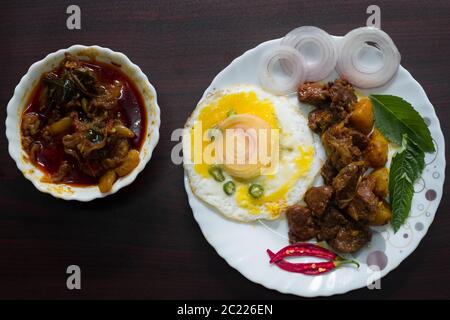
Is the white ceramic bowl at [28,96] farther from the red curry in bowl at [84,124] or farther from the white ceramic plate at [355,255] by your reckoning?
the white ceramic plate at [355,255]

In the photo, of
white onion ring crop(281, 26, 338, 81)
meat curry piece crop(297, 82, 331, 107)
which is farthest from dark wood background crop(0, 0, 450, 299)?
meat curry piece crop(297, 82, 331, 107)

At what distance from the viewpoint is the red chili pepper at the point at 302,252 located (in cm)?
411

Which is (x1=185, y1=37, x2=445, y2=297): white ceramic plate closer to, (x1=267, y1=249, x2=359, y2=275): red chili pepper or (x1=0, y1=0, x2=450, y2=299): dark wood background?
(x1=267, y1=249, x2=359, y2=275): red chili pepper

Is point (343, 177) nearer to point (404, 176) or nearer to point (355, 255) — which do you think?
point (404, 176)

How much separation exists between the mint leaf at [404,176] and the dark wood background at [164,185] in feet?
1.53

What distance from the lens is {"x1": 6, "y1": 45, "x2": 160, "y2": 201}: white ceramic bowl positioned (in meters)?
4.03

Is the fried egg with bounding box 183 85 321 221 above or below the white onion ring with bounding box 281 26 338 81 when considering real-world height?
below

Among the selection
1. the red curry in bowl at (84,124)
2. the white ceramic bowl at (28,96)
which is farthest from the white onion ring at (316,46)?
the red curry in bowl at (84,124)

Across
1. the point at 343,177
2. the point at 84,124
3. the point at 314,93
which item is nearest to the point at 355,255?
the point at 343,177

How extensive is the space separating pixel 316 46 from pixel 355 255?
74.7 inches

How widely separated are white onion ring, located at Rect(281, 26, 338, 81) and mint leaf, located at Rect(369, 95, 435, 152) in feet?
1.63

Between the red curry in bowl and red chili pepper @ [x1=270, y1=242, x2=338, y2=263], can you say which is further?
red chili pepper @ [x1=270, y1=242, x2=338, y2=263]

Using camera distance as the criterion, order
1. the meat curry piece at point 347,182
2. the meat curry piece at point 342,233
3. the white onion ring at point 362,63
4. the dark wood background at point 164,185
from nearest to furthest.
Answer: the meat curry piece at point 347,182
the meat curry piece at point 342,233
the white onion ring at point 362,63
the dark wood background at point 164,185

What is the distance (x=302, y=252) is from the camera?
4.12 metres
